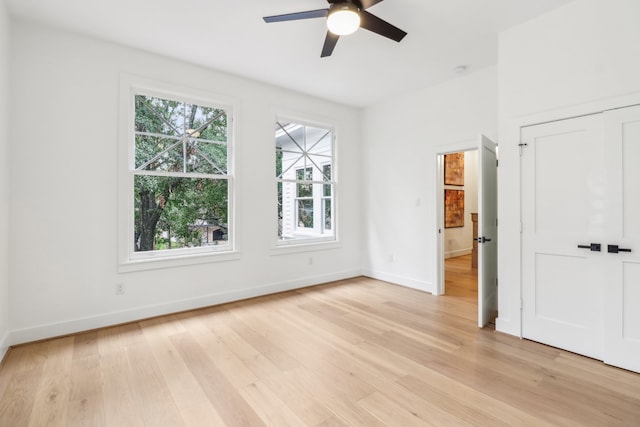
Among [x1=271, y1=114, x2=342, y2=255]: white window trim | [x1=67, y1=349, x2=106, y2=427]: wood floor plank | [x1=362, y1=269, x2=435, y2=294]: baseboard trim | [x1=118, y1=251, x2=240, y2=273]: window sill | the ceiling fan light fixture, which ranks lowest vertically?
[x1=67, y1=349, x2=106, y2=427]: wood floor plank

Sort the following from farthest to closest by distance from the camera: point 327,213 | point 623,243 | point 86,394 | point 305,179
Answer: point 327,213 → point 305,179 → point 623,243 → point 86,394

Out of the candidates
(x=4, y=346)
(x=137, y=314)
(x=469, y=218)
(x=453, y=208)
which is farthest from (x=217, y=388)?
(x=469, y=218)

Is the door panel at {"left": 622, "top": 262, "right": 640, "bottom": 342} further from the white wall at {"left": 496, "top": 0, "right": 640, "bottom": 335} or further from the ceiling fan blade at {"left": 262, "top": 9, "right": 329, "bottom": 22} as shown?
the ceiling fan blade at {"left": 262, "top": 9, "right": 329, "bottom": 22}

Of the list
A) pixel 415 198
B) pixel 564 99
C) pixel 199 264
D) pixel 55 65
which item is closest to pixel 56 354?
pixel 199 264

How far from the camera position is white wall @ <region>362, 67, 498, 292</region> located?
4086 millimetres

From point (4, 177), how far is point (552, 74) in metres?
4.99

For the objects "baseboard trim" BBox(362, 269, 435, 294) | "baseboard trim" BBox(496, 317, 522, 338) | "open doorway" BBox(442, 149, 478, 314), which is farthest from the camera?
"open doorway" BBox(442, 149, 478, 314)

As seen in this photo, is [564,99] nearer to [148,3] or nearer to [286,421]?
[286,421]

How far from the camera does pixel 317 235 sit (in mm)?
5270

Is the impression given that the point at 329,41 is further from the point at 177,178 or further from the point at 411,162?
the point at 411,162

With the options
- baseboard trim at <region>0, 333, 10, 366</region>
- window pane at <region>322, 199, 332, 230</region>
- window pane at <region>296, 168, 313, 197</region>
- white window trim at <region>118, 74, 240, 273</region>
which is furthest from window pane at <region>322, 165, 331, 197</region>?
baseboard trim at <region>0, 333, 10, 366</region>

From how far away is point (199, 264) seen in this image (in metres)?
3.87

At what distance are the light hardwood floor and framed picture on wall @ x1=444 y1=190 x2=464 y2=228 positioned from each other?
4037 millimetres

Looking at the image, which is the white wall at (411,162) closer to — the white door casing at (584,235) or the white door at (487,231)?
the white door at (487,231)
